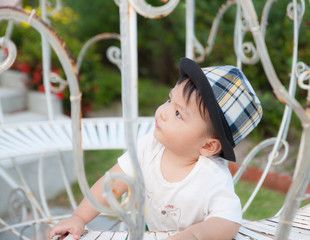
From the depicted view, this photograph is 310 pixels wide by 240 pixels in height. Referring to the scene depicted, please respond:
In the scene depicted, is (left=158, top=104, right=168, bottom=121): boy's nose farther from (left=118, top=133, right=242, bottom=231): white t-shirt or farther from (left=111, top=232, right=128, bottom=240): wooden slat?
(left=111, top=232, right=128, bottom=240): wooden slat

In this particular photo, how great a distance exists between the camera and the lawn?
2656 millimetres

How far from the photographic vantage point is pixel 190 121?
101cm

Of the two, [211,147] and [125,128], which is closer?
[125,128]

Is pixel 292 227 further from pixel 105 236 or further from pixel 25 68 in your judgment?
pixel 25 68

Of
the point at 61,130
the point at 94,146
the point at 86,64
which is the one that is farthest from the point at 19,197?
the point at 86,64

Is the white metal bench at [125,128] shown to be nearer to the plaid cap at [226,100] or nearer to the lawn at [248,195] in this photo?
the plaid cap at [226,100]

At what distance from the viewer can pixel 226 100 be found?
98 centimetres

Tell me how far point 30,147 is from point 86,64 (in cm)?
273

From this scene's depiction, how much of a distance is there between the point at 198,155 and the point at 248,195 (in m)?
1.85

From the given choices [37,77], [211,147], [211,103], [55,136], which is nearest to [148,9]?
[211,103]

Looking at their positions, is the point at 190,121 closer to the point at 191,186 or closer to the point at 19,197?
the point at 191,186

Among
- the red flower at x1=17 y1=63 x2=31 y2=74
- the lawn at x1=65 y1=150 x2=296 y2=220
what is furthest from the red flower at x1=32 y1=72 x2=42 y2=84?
the lawn at x1=65 y1=150 x2=296 y2=220

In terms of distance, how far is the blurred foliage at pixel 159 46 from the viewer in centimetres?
356

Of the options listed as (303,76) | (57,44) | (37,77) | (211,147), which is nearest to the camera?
(57,44)
